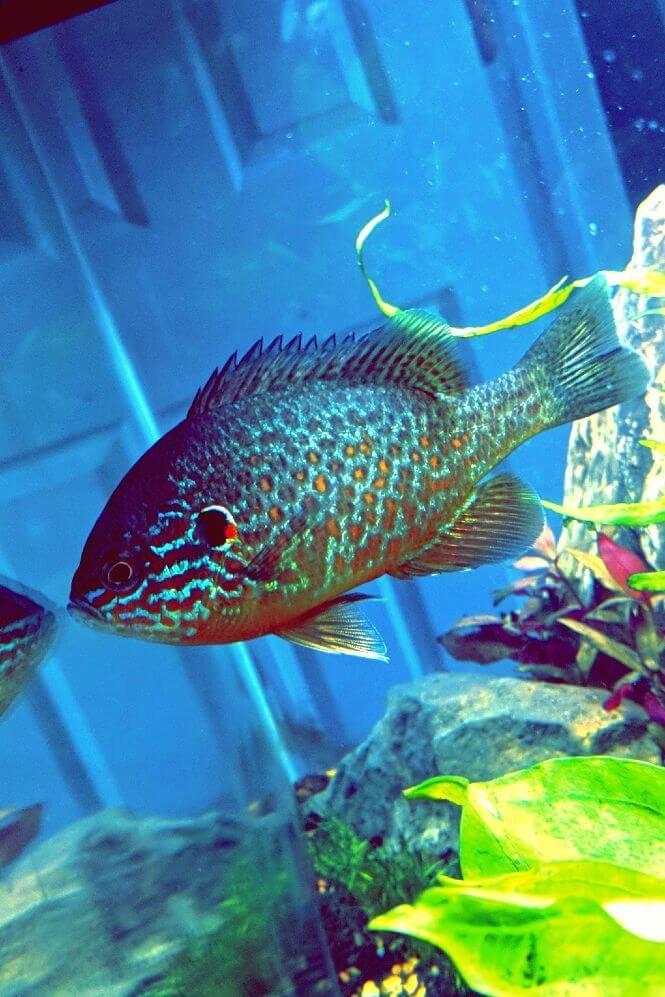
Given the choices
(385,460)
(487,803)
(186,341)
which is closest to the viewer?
(487,803)

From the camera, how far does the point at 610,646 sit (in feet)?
8.55

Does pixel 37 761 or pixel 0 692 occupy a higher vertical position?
pixel 0 692

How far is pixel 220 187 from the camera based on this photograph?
3377 mm

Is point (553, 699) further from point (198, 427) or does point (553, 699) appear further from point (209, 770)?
point (198, 427)

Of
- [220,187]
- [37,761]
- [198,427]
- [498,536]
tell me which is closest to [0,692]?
[37,761]

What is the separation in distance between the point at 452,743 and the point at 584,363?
1478 millimetres

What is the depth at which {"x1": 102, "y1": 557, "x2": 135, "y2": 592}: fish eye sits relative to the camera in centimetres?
122

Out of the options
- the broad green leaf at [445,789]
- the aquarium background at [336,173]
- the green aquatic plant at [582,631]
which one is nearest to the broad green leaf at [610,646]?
the green aquatic plant at [582,631]

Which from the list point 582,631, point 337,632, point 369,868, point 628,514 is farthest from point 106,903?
point 582,631

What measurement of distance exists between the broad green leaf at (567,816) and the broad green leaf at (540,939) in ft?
0.64

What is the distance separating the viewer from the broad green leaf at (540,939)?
0.76m

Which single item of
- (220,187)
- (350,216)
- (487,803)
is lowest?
(487,803)

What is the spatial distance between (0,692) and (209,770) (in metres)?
0.58

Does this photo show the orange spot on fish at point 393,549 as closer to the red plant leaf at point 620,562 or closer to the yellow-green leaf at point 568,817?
the yellow-green leaf at point 568,817
